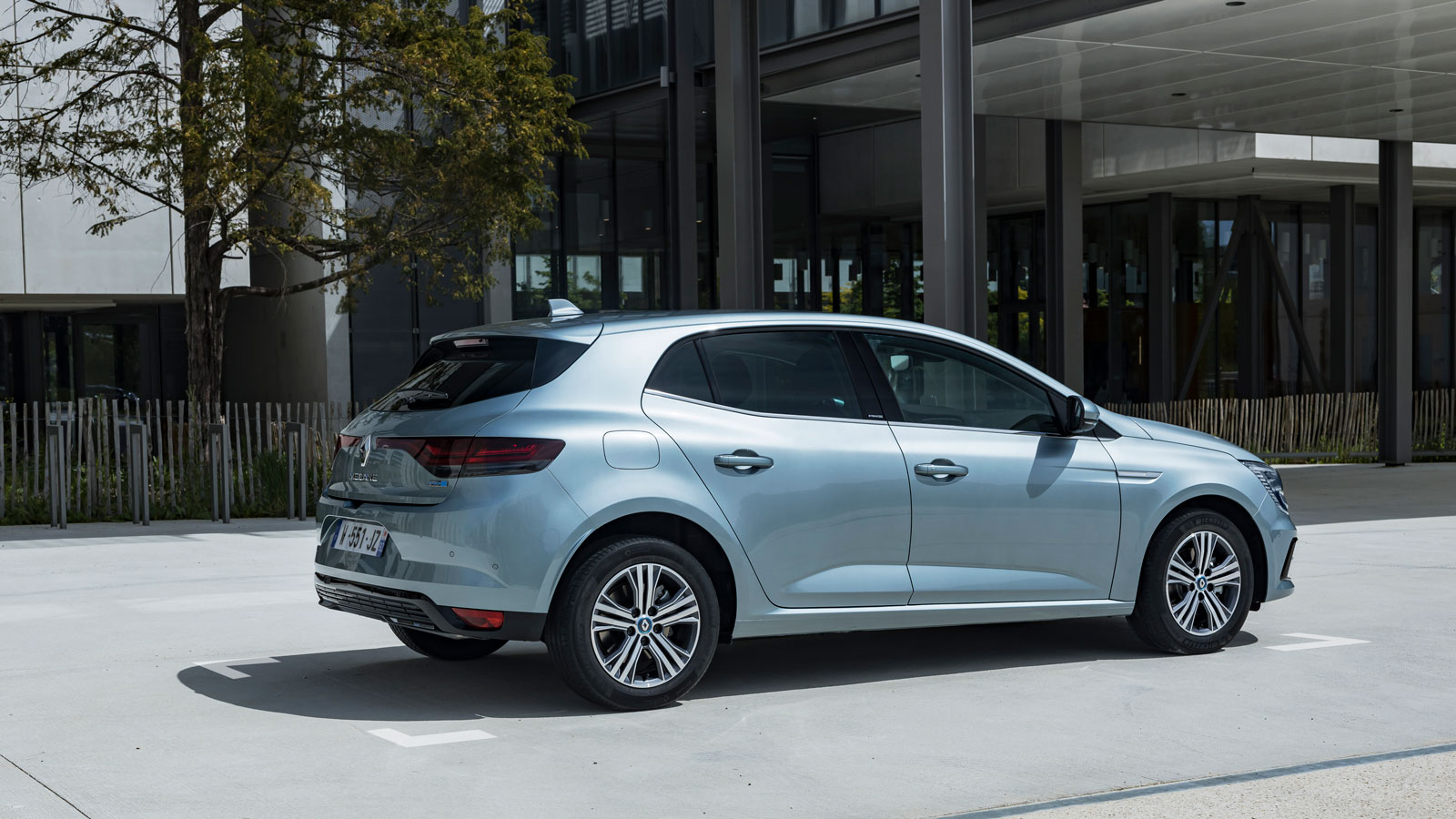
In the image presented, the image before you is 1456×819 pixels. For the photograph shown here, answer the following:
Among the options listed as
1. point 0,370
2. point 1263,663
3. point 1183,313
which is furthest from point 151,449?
point 1183,313

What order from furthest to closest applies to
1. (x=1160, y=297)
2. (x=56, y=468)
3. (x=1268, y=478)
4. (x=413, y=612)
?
(x=1160, y=297) → (x=56, y=468) → (x=1268, y=478) → (x=413, y=612)

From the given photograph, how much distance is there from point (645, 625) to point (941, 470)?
61.6 inches

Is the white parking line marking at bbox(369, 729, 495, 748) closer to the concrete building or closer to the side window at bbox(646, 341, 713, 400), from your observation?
the side window at bbox(646, 341, 713, 400)

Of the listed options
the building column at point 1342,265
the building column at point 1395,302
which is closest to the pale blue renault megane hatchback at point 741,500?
the building column at point 1395,302

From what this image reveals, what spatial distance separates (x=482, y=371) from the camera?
6.60 meters

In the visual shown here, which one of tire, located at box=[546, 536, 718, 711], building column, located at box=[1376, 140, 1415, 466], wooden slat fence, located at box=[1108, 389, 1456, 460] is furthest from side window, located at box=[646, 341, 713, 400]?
building column, located at box=[1376, 140, 1415, 466]

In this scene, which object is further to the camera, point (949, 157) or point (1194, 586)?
point (949, 157)

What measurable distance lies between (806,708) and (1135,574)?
2.01m

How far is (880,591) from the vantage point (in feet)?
22.7

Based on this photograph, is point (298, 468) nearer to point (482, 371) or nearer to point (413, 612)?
point (482, 371)

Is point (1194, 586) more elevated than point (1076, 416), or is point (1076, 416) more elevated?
point (1076, 416)

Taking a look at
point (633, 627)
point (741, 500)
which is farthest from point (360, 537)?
point (741, 500)

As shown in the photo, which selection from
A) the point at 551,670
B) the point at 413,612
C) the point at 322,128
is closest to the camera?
the point at 413,612

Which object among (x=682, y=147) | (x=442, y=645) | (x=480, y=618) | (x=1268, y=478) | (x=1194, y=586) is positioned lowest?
(x=442, y=645)
